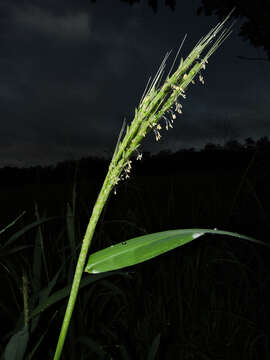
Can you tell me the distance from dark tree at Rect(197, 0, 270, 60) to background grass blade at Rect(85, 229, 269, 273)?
3310 mm

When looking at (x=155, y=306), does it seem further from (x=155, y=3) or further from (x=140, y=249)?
(x=155, y=3)

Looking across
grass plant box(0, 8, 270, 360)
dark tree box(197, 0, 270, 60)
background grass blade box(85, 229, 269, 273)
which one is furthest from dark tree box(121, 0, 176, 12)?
background grass blade box(85, 229, 269, 273)

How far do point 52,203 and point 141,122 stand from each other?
544 cm

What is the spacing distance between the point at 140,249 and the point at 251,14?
11.2ft

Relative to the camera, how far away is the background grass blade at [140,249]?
2.32ft

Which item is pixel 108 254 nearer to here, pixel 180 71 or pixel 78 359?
pixel 180 71

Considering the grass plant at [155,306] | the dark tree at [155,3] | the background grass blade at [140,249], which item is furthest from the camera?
the dark tree at [155,3]

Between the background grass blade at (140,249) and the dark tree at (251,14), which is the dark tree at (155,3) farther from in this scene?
the background grass blade at (140,249)

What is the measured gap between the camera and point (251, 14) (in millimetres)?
3488

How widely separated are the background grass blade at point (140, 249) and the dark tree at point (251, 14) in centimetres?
331

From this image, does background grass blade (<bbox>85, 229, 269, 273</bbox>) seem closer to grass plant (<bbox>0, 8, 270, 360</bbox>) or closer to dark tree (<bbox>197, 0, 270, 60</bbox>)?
grass plant (<bbox>0, 8, 270, 360</bbox>)

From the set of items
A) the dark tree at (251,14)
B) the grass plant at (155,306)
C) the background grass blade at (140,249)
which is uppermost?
the dark tree at (251,14)

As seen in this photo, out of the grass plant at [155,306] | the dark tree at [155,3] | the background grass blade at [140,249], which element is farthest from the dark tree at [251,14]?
the background grass blade at [140,249]

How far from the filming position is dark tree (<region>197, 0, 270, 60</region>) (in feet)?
11.3
